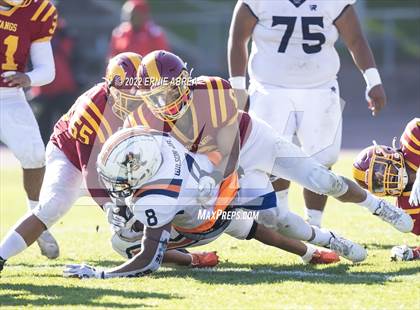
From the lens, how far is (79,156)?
5.94 metres

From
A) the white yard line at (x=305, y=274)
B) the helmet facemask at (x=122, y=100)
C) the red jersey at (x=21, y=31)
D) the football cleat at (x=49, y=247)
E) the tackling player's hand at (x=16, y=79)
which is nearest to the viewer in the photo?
the white yard line at (x=305, y=274)

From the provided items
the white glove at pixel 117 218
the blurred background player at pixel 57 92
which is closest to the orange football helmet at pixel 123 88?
the white glove at pixel 117 218

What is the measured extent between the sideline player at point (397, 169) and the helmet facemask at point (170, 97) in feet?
4.04

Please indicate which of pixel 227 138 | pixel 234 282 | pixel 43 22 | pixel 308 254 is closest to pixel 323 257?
pixel 308 254

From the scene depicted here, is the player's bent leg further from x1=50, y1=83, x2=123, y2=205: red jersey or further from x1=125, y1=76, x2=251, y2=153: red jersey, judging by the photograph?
x1=50, y1=83, x2=123, y2=205: red jersey

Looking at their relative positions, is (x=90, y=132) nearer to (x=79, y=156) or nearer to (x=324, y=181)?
(x=79, y=156)

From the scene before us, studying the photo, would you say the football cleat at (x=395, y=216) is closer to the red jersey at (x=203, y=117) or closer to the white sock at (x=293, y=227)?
the white sock at (x=293, y=227)

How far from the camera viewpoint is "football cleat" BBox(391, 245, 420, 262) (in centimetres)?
614

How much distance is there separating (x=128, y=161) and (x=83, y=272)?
2.38 feet

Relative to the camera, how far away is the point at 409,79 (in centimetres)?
1709

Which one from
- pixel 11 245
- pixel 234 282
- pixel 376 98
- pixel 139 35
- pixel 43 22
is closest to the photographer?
pixel 234 282

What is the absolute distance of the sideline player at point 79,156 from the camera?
19.1 feet

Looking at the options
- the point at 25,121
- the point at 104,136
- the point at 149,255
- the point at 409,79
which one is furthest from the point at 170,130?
the point at 409,79

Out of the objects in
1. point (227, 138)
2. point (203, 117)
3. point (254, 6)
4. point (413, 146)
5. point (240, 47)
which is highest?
point (254, 6)
